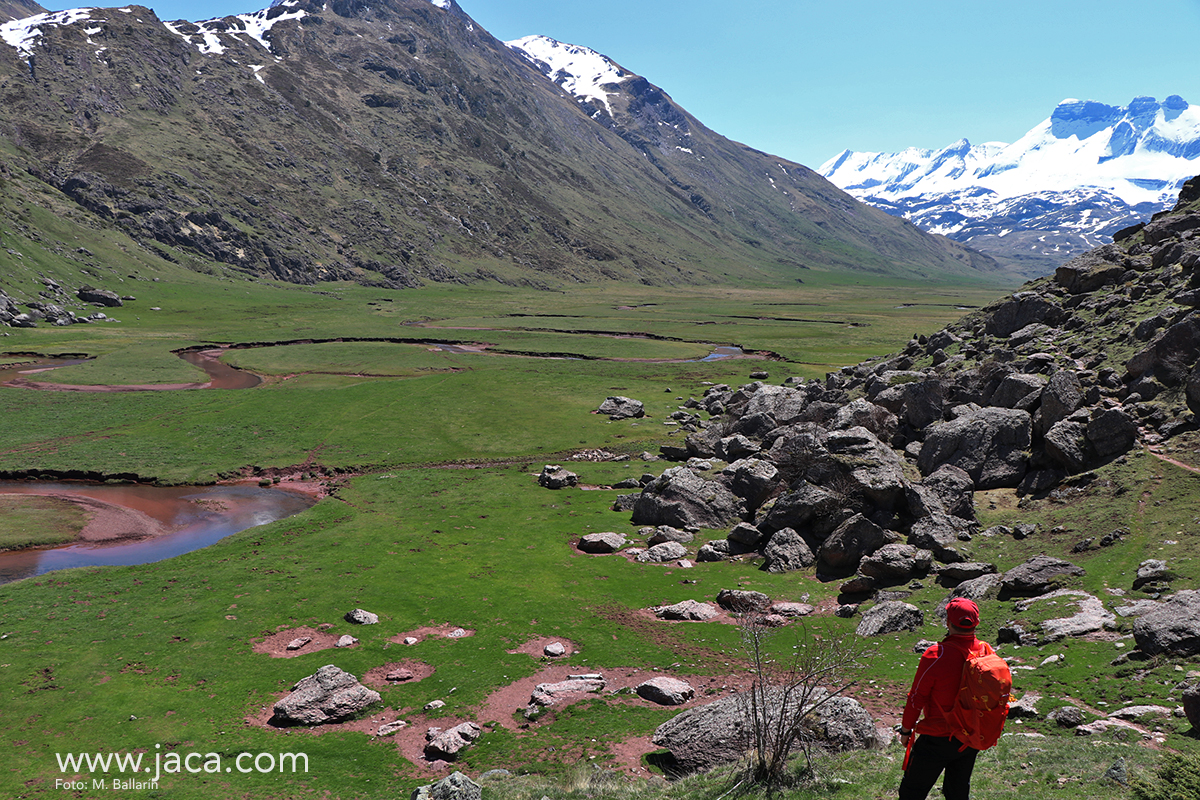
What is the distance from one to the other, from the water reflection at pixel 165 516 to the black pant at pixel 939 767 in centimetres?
5104

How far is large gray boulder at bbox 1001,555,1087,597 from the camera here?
3145 centimetres

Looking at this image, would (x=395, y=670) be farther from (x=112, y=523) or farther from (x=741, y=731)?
(x=112, y=523)

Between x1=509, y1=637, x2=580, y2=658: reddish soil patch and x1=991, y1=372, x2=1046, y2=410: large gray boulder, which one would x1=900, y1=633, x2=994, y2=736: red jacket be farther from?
x1=991, y1=372, x2=1046, y2=410: large gray boulder

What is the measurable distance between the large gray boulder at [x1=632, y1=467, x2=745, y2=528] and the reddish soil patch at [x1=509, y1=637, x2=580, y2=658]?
18186 millimetres

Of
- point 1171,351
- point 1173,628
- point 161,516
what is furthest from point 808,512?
point 161,516

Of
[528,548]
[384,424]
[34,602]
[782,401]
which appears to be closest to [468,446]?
[384,424]

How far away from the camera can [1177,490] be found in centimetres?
3462

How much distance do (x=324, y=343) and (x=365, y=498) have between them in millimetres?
98401

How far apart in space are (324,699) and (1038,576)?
33.5 meters

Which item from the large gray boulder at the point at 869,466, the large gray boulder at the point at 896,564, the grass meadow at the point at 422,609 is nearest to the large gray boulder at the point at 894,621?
the grass meadow at the point at 422,609

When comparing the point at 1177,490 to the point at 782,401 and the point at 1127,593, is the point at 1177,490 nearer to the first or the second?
the point at 1127,593

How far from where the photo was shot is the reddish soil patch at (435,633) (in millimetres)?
35031

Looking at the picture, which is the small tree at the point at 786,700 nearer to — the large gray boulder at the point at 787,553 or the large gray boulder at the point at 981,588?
the large gray boulder at the point at 981,588

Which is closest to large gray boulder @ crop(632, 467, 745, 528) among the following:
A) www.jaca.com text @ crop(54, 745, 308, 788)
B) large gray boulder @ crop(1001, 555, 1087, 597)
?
large gray boulder @ crop(1001, 555, 1087, 597)
